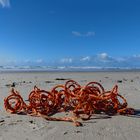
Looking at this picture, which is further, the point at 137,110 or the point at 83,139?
the point at 137,110

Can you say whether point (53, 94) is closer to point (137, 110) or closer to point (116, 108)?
point (116, 108)

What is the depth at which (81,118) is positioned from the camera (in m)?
5.92

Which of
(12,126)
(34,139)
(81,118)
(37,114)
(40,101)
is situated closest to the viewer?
(34,139)

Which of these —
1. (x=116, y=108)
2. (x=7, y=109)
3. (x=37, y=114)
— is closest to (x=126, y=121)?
(x=116, y=108)

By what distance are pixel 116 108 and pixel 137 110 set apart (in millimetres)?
704

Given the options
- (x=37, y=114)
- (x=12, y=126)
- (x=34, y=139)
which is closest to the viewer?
(x=34, y=139)

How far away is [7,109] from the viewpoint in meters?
6.86

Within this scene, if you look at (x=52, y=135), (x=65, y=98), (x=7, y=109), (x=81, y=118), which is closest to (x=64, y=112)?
(x=65, y=98)

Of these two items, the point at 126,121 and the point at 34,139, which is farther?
the point at 126,121

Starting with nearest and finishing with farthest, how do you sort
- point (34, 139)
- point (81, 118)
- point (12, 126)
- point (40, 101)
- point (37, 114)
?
1. point (34, 139)
2. point (12, 126)
3. point (81, 118)
4. point (37, 114)
5. point (40, 101)

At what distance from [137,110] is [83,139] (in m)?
2.66

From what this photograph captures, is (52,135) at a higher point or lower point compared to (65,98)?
lower

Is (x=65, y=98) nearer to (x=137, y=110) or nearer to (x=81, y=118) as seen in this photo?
(x=81, y=118)

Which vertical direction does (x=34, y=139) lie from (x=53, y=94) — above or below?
below
